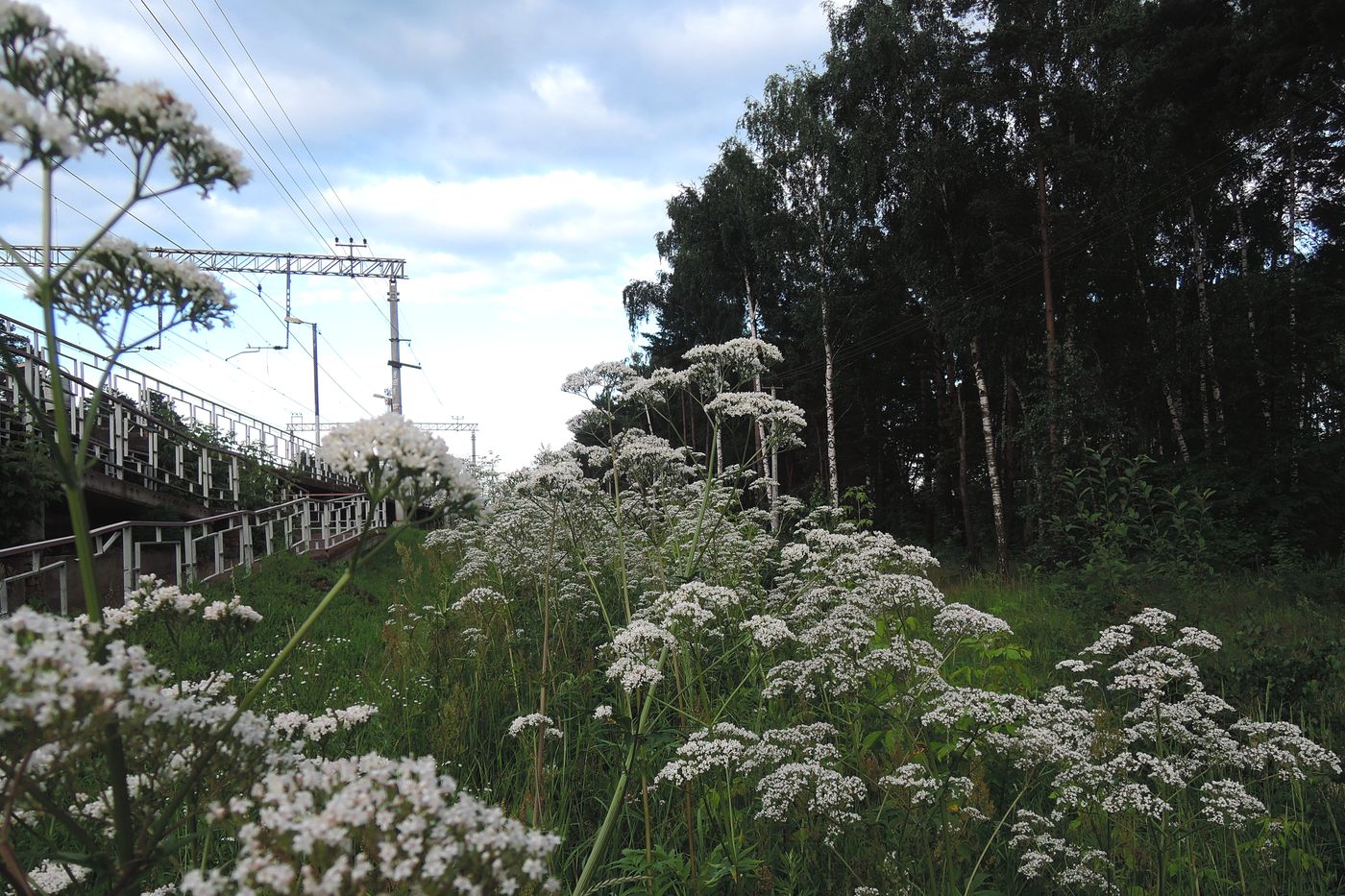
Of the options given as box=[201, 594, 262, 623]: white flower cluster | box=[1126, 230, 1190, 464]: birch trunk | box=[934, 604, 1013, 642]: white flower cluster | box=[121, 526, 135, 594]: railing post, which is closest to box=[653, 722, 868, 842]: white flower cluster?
box=[934, 604, 1013, 642]: white flower cluster

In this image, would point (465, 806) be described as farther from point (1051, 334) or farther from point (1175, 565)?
point (1051, 334)

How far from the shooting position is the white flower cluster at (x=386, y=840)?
1.03 meters

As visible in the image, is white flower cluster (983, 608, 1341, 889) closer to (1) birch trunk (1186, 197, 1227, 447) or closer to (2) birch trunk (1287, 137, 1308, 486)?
(2) birch trunk (1287, 137, 1308, 486)

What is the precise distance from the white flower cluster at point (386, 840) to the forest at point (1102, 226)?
13635 millimetres

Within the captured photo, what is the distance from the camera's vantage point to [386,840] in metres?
1.15

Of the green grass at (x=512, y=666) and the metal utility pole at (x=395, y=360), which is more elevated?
the metal utility pole at (x=395, y=360)

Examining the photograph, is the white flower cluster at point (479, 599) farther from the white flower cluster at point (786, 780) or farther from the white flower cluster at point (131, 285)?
the white flower cluster at point (131, 285)

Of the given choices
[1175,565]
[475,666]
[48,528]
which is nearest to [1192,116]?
[1175,565]

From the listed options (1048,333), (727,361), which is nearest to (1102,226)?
(1048,333)

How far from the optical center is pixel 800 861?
288 centimetres

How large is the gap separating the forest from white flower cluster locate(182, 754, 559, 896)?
13635 mm

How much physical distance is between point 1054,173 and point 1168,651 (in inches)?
748

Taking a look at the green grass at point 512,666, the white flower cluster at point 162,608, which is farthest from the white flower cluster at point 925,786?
the white flower cluster at point 162,608

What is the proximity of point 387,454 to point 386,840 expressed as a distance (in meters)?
0.84
